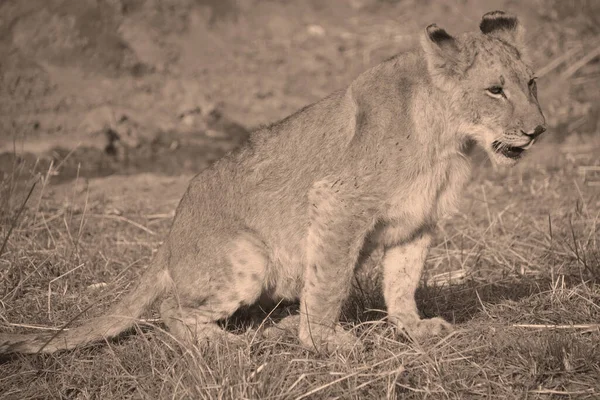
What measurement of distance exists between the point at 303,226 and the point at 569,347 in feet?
5.38

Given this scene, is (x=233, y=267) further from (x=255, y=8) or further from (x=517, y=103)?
(x=255, y=8)

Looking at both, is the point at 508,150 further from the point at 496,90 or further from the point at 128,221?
the point at 128,221

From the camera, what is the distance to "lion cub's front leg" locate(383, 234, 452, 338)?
5338 millimetres

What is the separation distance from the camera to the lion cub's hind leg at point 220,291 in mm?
5137

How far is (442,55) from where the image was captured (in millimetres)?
4930

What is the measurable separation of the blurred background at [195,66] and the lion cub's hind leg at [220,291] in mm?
3729

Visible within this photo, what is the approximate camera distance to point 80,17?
10961 mm

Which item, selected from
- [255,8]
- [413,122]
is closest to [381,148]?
[413,122]

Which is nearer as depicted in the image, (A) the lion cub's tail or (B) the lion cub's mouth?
(A) the lion cub's tail

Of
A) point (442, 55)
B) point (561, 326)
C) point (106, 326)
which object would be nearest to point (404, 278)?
point (561, 326)

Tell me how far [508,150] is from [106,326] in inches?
100

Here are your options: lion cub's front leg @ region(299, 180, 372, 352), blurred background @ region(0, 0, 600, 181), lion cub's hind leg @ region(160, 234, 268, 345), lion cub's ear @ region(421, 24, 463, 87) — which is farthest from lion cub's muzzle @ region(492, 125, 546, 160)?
blurred background @ region(0, 0, 600, 181)

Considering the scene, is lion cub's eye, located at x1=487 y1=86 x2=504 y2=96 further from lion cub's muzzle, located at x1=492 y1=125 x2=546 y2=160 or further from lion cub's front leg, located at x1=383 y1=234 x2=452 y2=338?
lion cub's front leg, located at x1=383 y1=234 x2=452 y2=338

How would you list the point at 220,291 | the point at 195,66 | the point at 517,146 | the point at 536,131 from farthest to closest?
the point at 195,66 < the point at 220,291 < the point at 517,146 < the point at 536,131
